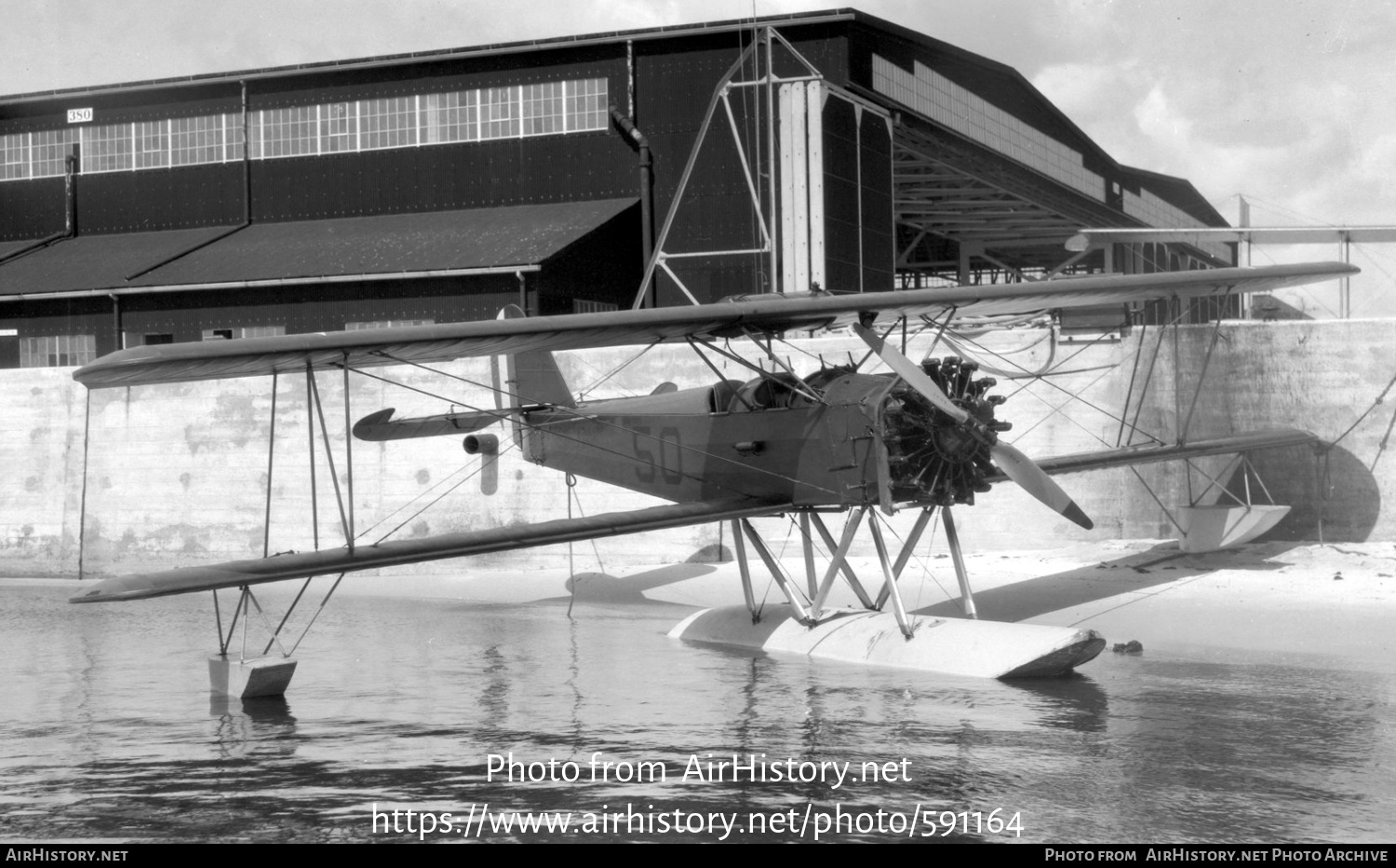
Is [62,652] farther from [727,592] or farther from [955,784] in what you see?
[955,784]

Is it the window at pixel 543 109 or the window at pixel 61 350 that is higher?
the window at pixel 543 109

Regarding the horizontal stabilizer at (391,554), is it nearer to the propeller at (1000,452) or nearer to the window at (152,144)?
the propeller at (1000,452)

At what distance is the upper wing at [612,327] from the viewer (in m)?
11.5

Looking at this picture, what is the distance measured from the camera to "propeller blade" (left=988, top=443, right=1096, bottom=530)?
44.4 feet

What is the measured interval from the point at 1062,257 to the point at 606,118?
23.8 m

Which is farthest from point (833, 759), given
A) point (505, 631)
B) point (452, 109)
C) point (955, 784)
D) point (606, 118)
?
point (452, 109)

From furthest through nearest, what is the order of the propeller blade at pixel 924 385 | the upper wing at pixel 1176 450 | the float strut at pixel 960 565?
the upper wing at pixel 1176 450 → the float strut at pixel 960 565 → the propeller blade at pixel 924 385

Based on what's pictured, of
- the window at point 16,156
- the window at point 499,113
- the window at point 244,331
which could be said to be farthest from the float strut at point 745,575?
the window at point 16,156

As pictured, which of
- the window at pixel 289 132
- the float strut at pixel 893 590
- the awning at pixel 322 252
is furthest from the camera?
the window at pixel 289 132

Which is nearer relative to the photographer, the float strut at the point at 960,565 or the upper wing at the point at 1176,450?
the float strut at the point at 960,565

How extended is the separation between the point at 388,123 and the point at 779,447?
22.3 metres

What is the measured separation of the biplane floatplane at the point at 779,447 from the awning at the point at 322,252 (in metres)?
13.9

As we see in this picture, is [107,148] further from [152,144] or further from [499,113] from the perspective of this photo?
[499,113]

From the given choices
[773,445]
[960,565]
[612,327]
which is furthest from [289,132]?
[960,565]
